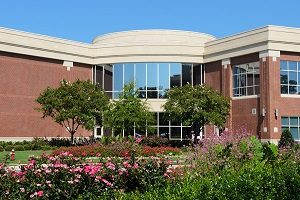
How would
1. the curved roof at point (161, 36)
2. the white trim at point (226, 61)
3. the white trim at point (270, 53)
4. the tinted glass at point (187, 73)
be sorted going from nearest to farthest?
the white trim at point (270, 53), the white trim at point (226, 61), the tinted glass at point (187, 73), the curved roof at point (161, 36)

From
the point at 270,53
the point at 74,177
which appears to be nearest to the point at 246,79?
the point at 270,53

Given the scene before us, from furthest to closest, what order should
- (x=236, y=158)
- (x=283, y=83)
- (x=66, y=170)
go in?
1. (x=283, y=83)
2. (x=236, y=158)
3. (x=66, y=170)

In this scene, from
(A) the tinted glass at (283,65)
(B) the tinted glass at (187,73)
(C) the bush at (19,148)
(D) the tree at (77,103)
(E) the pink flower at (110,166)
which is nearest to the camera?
(E) the pink flower at (110,166)

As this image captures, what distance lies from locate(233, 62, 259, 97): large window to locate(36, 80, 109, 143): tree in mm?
12469

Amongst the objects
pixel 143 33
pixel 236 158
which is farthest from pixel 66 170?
pixel 143 33

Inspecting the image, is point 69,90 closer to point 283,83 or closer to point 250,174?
point 283,83

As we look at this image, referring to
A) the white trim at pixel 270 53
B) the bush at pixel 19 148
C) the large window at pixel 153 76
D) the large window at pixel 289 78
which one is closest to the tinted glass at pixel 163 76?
the large window at pixel 153 76

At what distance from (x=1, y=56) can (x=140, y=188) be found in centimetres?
3522

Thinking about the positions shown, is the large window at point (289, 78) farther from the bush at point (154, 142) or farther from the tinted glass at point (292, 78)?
the bush at point (154, 142)

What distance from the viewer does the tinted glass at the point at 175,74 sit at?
47156mm

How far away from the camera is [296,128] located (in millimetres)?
40000

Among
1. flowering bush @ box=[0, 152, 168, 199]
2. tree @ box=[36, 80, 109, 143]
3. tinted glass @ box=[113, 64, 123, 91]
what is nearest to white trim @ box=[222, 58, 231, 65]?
tinted glass @ box=[113, 64, 123, 91]

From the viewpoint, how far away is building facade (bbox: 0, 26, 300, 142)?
39656mm

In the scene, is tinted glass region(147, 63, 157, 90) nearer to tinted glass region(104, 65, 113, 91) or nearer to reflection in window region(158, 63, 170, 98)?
reflection in window region(158, 63, 170, 98)
